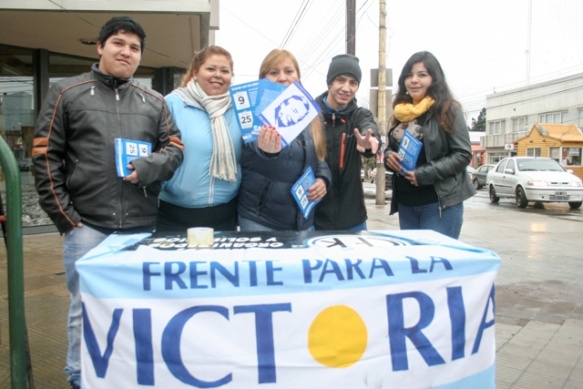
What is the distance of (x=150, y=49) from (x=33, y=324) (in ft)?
18.1

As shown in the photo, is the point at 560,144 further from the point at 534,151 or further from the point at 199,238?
the point at 199,238

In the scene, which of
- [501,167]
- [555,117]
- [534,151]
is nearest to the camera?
[501,167]

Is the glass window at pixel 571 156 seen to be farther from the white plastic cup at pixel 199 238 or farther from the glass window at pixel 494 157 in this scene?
the white plastic cup at pixel 199 238

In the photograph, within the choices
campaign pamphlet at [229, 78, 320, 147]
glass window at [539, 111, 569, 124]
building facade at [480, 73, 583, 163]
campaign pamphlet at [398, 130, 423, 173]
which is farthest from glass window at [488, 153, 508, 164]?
campaign pamphlet at [229, 78, 320, 147]

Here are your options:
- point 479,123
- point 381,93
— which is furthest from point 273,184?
point 479,123

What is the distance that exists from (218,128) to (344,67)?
89 centimetres

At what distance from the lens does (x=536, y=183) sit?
14977 millimetres

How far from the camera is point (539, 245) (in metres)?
8.37

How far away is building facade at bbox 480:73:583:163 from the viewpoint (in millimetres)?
38094

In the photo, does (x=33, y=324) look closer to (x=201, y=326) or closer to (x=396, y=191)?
(x=201, y=326)

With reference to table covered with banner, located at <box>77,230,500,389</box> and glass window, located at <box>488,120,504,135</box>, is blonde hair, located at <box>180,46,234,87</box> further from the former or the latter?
glass window, located at <box>488,120,504,135</box>

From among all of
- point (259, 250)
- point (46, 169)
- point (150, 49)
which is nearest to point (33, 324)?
point (46, 169)

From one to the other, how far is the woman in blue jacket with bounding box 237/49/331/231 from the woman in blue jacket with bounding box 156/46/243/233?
0.08 m

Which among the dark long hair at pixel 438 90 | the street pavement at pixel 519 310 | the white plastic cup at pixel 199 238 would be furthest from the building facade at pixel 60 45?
the white plastic cup at pixel 199 238
